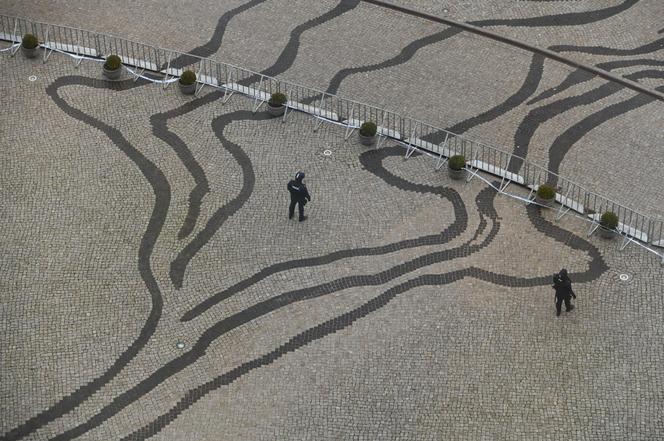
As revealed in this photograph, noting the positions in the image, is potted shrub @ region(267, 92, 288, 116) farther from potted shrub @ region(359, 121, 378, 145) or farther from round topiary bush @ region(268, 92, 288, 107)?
potted shrub @ region(359, 121, 378, 145)

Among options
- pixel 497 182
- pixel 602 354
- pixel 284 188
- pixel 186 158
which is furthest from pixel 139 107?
pixel 602 354

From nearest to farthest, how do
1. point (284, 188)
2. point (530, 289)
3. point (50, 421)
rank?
point (50, 421)
point (530, 289)
point (284, 188)

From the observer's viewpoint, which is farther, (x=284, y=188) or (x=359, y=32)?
(x=359, y=32)

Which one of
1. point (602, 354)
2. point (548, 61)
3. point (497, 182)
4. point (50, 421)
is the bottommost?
point (50, 421)

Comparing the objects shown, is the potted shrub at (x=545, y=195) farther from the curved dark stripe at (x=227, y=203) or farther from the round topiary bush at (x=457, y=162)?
the curved dark stripe at (x=227, y=203)

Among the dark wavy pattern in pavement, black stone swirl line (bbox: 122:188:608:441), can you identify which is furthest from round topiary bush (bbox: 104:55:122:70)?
black stone swirl line (bbox: 122:188:608:441)

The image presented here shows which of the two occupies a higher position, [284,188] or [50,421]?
[284,188]

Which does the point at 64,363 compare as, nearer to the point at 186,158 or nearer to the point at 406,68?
the point at 186,158

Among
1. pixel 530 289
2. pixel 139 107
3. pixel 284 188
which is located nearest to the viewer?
pixel 530 289
